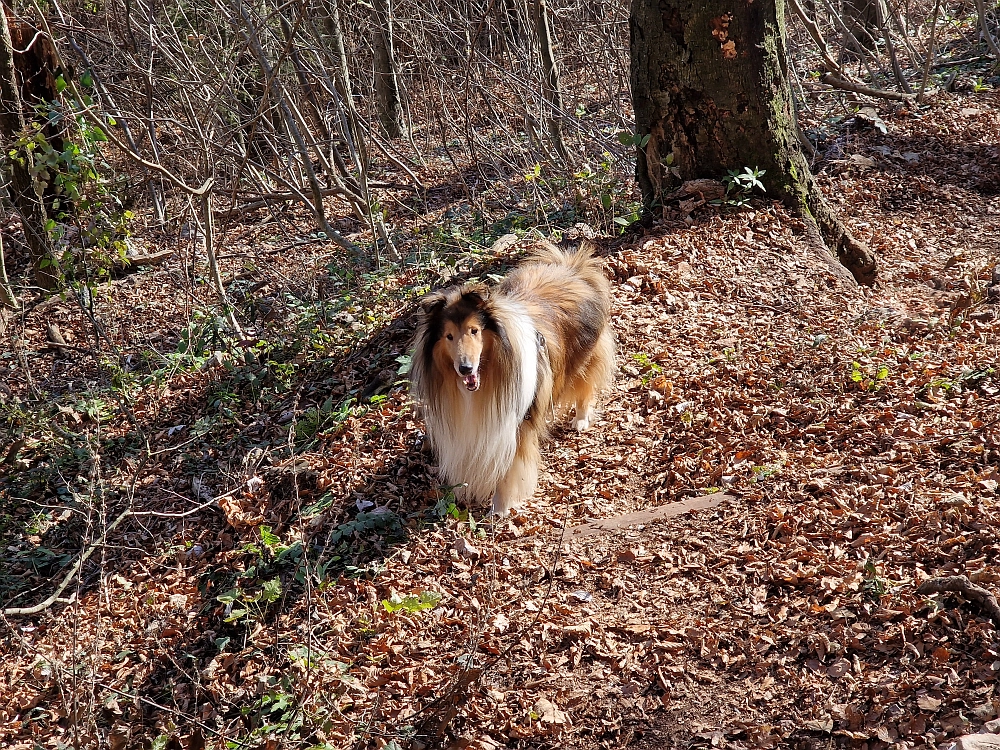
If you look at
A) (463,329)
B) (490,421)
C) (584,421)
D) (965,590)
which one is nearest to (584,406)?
(584,421)

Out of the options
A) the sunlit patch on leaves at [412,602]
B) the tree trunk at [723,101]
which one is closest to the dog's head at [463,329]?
the sunlit patch on leaves at [412,602]

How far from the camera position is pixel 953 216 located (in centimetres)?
680

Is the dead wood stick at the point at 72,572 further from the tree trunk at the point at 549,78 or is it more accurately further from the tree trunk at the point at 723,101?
the tree trunk at the point at 549,78

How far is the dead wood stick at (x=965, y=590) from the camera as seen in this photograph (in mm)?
3148

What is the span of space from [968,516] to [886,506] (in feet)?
1.17

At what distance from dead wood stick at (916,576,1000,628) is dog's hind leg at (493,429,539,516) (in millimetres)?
2139

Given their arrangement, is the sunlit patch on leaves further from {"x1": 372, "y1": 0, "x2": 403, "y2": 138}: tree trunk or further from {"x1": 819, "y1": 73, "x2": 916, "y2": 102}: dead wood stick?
{"x1": 372, "y1": 0, "x2": 403, "y2": 138}: tree trunk

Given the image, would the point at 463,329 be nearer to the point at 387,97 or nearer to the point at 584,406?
the point at 584,406

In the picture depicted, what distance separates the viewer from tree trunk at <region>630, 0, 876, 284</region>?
5969 mm

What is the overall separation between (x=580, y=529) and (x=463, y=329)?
1329 mm

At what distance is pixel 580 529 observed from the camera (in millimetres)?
4477

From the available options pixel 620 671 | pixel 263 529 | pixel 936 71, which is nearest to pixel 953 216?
pixel 936 71

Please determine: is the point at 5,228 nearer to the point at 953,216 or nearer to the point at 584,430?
the point at 584,430

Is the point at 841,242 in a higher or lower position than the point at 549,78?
lower
